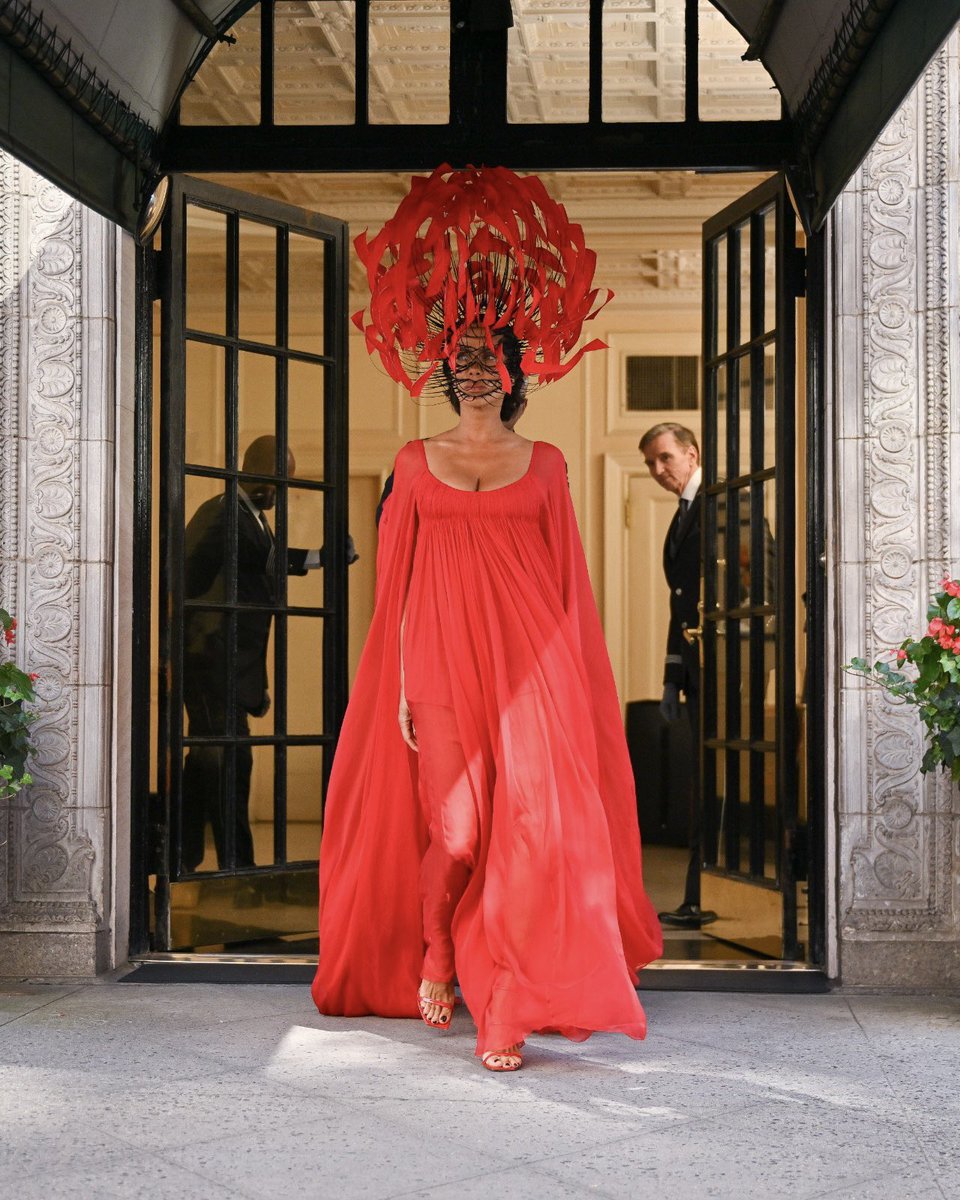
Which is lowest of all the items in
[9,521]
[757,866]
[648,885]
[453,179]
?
[648,885]

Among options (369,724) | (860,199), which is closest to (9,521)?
(369,724)

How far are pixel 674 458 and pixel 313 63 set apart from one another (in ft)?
7.65

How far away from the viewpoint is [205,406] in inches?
201

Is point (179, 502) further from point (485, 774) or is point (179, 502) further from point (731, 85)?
point (731, 85)

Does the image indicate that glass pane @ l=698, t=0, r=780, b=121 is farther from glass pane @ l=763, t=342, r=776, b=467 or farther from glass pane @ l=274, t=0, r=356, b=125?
glass pane @ l=274, t=0, r=356, b=125

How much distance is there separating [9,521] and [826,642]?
2635 mm

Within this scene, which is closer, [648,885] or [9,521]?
[9,521]

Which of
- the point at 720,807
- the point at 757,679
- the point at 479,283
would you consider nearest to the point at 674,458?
the point at 757,679

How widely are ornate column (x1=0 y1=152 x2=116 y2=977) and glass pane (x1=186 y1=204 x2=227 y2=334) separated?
0.31 m

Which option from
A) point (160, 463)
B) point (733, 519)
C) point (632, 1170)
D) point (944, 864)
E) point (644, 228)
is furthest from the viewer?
point (644, 228)

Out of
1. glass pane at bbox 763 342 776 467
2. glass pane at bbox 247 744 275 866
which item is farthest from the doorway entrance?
glass pane at bbox 763 342 776 467

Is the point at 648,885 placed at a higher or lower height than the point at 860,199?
lower

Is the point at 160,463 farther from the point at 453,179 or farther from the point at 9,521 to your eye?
the point at 453,179

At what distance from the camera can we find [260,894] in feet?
16.9
